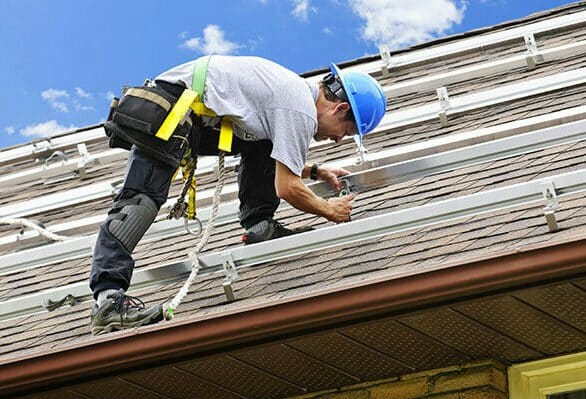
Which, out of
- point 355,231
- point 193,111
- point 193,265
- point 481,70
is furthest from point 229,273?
point 481,70

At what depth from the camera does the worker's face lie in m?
5.62

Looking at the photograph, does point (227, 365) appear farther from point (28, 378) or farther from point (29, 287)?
point (29, 287)

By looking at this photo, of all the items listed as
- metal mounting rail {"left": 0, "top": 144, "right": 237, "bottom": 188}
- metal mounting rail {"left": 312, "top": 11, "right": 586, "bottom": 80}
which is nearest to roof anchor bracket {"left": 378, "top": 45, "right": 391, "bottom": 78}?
metal mounting rail {"left": 312, "top": 11, "right": 586, "bottom": 80}

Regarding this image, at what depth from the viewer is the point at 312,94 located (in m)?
5.57

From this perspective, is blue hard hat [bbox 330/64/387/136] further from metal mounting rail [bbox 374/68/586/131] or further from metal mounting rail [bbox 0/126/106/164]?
metal mounting rail [bbox 0/126/106/164]

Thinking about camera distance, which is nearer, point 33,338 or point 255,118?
point 255,118

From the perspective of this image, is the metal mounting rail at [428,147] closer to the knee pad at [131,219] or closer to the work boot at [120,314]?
the knee pad at [131,219]

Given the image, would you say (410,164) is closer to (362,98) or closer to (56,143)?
(362,98)

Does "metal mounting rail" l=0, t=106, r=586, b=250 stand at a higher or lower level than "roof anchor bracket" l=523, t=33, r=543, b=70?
lower

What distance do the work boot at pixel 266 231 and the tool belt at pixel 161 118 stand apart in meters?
0.61

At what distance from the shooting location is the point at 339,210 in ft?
18.2

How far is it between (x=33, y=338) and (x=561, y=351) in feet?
8.52

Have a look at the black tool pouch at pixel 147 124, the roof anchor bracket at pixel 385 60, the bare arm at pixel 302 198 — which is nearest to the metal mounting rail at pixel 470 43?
the roof anchor bracket at pixel 385 60

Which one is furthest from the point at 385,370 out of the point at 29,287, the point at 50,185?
the point at 50,185
